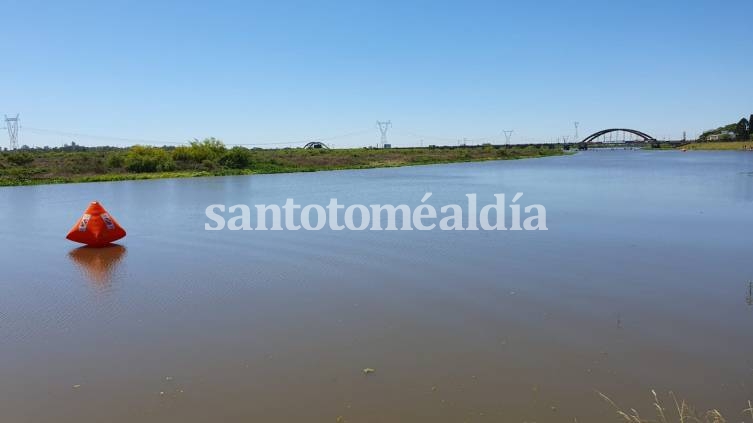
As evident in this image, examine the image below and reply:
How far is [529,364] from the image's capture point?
5227 millimetres

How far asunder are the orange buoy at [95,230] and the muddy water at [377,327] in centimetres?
41

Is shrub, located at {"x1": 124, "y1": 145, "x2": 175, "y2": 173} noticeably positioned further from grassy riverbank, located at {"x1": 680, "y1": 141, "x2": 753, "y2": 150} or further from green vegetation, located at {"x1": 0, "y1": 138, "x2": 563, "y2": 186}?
grassy riverbank, located at {"x1": 680, "y1": 141, "x2": 753, "y2": 150}

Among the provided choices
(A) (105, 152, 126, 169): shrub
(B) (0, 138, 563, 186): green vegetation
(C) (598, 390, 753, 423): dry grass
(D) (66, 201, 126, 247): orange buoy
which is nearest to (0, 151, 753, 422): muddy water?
(C) (598, 390, 753, 423): dry grass

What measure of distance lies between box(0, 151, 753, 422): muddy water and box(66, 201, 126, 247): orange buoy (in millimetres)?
410

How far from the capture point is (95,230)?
11.9m

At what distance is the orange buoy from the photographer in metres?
11.9

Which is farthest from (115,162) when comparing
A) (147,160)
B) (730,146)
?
(730,146)

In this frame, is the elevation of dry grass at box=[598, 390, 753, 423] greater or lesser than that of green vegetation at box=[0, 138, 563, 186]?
lesser

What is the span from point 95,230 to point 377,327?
8387 mm

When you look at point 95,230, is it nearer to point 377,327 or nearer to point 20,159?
point 377,327

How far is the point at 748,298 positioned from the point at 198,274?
8333mm

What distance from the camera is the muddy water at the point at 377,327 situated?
4613 mm

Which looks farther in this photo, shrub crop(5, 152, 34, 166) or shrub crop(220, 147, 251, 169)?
shrub crop(220, 147, 251, 169)

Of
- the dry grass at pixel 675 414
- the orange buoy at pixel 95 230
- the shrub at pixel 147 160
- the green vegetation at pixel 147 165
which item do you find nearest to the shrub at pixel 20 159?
the green vegetation at pixel 147 165
